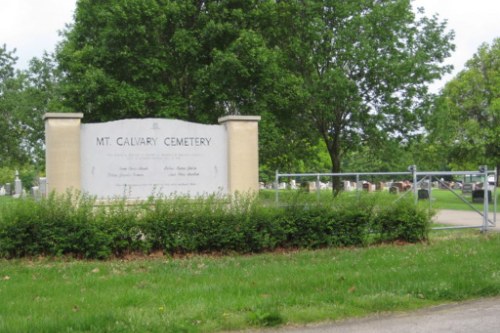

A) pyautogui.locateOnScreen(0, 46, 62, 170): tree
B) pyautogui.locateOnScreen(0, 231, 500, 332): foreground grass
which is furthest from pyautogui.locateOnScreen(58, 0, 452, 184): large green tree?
pyautogui.locateOnScreen(0, 46, 62, 170): tree

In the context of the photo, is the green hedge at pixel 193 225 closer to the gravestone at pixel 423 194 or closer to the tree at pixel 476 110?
the gravestone at pixel 423 194

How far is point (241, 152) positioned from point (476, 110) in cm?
2367

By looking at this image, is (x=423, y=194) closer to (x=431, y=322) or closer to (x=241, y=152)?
(x=241, y=152)

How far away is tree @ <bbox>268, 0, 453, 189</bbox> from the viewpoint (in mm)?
20125

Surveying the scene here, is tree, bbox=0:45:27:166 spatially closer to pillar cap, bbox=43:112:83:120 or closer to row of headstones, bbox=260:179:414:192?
row of headstones, bbox=260:179:414:192

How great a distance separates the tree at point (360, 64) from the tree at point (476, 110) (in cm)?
677

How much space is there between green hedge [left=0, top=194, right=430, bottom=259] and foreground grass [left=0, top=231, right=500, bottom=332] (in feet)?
1.40

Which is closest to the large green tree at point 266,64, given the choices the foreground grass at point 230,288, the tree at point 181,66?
the tree at point 181,66

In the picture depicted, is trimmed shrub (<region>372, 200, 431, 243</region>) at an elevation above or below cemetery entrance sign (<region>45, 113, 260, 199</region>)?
below

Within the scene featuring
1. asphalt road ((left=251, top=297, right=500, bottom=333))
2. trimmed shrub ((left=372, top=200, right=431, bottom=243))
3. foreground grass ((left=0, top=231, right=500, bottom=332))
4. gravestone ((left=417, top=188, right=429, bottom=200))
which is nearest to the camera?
asphalt road ((left=251, top=297, right=500, bottom=333))

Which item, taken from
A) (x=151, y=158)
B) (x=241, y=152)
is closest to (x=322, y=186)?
(x=241, y=152)

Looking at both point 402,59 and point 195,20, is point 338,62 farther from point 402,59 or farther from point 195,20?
point 195,20

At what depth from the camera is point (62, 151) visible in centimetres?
1177

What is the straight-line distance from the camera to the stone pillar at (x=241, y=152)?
13.0m
